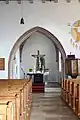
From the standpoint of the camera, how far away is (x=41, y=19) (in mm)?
16875

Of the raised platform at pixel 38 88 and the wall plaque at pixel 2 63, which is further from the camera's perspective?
the raised platform at pixel 38 88

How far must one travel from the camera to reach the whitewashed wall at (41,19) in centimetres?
1681

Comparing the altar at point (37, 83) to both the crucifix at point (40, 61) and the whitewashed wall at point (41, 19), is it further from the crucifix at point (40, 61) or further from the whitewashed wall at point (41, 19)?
the crucifix at point (40, 61)

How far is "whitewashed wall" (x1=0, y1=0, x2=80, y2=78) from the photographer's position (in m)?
16.8

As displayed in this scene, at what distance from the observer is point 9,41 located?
55.8ft

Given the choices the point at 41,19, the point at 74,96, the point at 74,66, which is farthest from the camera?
the point at 41,19

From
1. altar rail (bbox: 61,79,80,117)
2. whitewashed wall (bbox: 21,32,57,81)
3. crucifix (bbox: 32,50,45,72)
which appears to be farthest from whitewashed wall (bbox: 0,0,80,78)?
whitewashed wall (bbox: 21,32,57,81)

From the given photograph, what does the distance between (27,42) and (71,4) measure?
10103mm

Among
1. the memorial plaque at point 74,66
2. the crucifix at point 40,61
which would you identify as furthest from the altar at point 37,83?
the crucifix at point 40,61

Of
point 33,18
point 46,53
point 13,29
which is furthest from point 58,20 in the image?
point 46,53

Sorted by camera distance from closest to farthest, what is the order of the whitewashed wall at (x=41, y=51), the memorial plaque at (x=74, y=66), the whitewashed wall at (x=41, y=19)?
the memorial plaque at (x=74, y=66)
the whitewashed wall at (x=41, y=19)
the whitewashed wall at (x=41, y=51)

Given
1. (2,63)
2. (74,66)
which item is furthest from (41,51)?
(74,66)

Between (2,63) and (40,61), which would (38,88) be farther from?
(40,61)

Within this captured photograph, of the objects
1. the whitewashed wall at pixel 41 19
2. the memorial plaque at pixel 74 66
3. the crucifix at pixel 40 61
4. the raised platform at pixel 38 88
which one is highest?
the whitewashed wall at pixel 41 19
